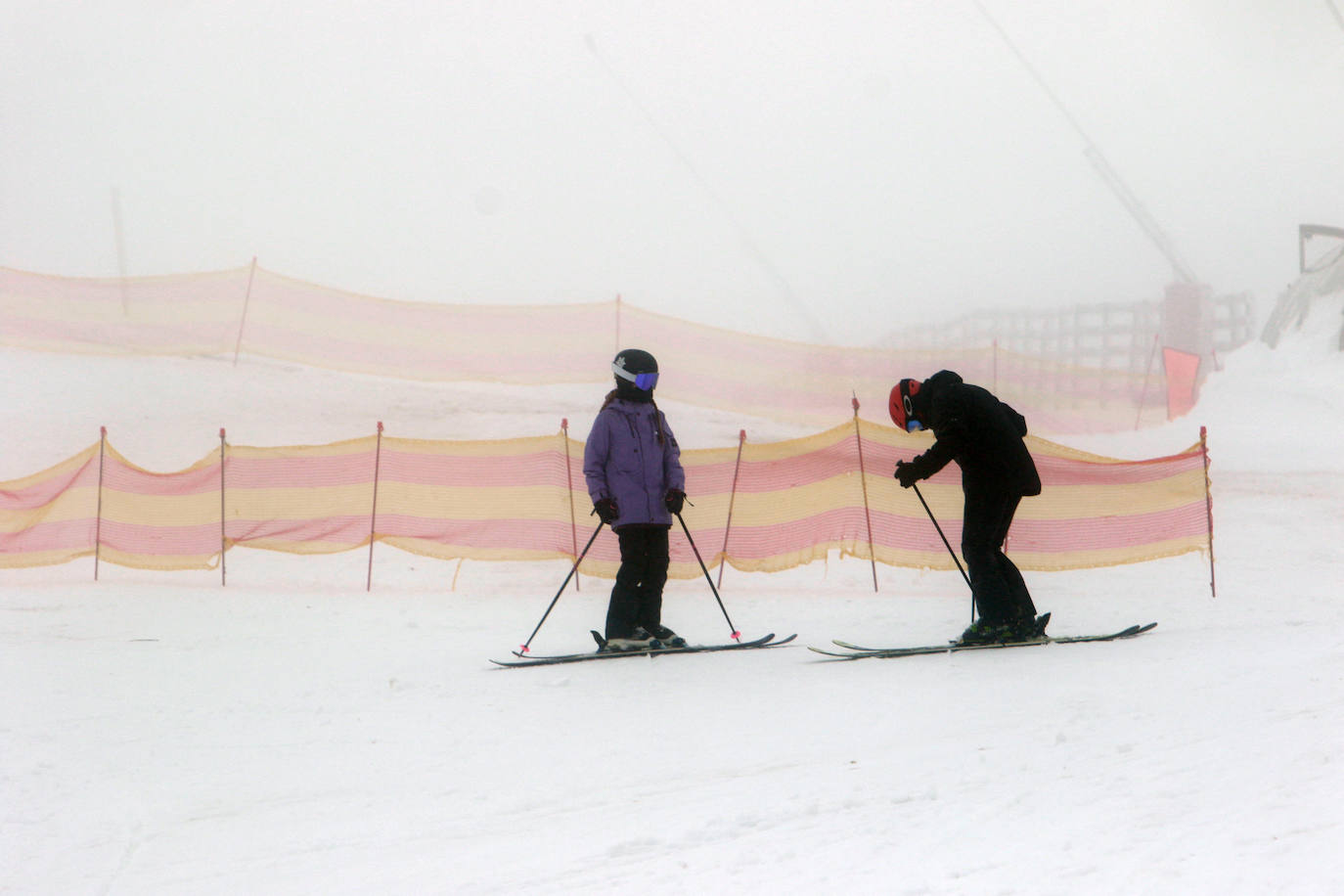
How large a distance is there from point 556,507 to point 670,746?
201 inches

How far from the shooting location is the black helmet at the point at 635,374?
19.6ft

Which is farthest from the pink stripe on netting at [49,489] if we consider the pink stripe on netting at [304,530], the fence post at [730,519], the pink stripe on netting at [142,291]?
the pink stripe on netting at [142,291]

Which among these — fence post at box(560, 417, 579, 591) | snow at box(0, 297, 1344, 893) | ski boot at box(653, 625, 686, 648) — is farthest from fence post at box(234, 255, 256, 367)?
ski boot at box(653, 625, 686, 648)

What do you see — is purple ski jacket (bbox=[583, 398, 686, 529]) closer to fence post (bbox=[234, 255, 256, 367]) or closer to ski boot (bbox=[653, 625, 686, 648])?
ski boot (bbox=[653, 625, 686, 648])

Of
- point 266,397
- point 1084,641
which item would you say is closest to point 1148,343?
point 266,397

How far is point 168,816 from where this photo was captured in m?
3.33

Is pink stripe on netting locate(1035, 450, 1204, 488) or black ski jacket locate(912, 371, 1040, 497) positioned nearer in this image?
black ski jacket locate(912, 371, 1040, 497)

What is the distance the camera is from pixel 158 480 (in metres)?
9.62

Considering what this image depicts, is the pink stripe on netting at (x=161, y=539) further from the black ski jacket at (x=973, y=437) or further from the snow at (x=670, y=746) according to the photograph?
the black ski jacket at (x=973, y=437)

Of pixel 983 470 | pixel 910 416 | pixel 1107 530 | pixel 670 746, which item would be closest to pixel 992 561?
pixel 983 470

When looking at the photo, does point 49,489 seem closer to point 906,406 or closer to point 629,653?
point 629,653

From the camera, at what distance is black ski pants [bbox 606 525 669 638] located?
19.1 feet

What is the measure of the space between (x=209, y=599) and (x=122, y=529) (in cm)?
188

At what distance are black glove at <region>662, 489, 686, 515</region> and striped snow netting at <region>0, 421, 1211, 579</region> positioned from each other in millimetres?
2761
